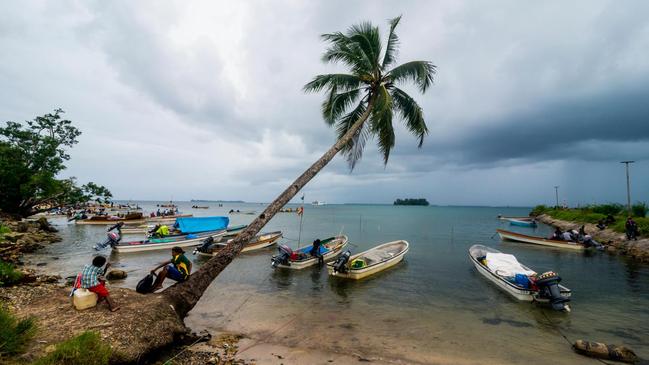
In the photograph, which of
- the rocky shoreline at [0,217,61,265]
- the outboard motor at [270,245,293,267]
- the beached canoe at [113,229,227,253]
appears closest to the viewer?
the rocky shoreline at [0,217,61,265]

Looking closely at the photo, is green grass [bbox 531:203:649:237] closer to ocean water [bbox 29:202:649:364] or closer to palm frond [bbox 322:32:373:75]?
ocean water [bbox 29:202:649:364]

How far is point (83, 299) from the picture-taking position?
A: 6402 mm

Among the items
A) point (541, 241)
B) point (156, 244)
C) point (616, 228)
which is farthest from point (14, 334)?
point (616, 228)

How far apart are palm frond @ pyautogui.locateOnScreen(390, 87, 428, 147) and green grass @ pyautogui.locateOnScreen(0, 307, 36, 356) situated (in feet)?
45.0

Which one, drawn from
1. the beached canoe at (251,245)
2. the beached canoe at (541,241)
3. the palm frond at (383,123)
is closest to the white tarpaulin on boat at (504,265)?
the palm frond at (383,123)

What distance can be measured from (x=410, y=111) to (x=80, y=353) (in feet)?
44.3

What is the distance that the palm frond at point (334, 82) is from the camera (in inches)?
507

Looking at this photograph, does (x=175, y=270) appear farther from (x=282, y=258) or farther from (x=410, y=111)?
(x=410, y=111)

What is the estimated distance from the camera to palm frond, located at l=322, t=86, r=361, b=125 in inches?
546

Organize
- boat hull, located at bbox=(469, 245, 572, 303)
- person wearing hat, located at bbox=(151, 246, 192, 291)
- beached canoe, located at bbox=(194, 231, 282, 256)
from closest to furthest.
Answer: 1. person wearing hat, located at bbox=(151, 246, 192, 291)
2. boat hull, located at bbox=(469, 245, 572, 303)
3. beached canoe, located at bbox=(194, 231, 282, 256)

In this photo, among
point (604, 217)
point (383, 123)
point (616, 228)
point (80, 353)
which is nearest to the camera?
point (80, 353)

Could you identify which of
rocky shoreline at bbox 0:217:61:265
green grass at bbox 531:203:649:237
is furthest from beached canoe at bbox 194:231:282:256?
green grass at bbox 531:203:649:237

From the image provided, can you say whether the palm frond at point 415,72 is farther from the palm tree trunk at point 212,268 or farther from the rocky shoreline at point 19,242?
the rocky shoreline at point 19,242

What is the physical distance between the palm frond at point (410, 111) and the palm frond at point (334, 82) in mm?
1906
